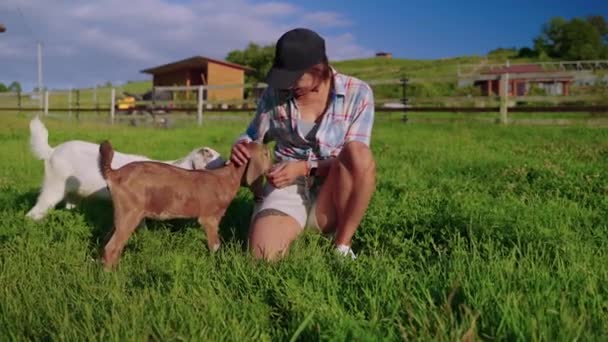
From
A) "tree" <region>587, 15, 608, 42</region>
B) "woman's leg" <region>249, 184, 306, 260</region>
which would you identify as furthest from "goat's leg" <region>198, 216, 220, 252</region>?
"tree" <region>587, 15, 608, 42</region>

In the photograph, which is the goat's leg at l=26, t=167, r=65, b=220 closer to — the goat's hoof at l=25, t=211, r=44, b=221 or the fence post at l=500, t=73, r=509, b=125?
the goat's hoof at l=25, t=211, r=44, b=221

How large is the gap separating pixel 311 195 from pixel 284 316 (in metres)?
1.82

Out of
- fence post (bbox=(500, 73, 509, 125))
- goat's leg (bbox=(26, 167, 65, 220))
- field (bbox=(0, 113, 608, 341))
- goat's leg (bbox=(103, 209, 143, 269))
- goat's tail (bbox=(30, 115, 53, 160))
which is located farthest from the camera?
fence post (bbox=(500, 73, 509, 125))

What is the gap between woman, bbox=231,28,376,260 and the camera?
3.80m

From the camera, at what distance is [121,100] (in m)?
33.8

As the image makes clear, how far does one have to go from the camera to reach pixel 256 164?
13.7 ft

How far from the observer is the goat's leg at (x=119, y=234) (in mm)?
3674

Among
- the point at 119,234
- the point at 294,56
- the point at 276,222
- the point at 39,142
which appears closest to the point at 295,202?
the point at 276,222

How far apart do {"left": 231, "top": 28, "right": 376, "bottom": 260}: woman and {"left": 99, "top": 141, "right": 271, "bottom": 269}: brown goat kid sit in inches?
5.3

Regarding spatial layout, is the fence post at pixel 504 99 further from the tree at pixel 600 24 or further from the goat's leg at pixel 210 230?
the tree at pixel 600 24

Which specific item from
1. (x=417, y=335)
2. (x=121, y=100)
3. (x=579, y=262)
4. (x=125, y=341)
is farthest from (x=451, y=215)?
(x=121, y=100)

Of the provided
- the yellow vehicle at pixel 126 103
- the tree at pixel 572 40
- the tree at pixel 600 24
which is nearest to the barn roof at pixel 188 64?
the yellow vehicle at pixel 126 103

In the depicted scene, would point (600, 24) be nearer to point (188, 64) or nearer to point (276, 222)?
point (188, 64)

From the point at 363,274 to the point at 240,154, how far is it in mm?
1631
